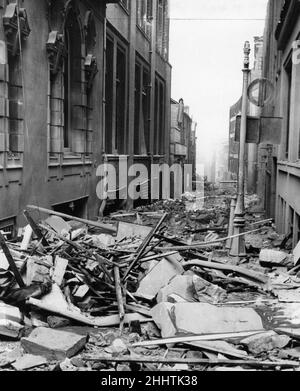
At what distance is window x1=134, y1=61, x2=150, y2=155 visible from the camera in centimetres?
2405

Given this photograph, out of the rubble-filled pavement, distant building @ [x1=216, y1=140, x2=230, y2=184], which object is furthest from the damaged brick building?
distant building @ [x1=216, y1=140, x2=230, y2=184]

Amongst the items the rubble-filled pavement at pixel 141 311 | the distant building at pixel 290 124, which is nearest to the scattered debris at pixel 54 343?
the rubble-filled pavement at pixel 141 311

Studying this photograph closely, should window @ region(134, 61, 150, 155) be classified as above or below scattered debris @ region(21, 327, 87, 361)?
above

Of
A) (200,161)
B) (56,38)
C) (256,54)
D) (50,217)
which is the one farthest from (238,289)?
(200,161)

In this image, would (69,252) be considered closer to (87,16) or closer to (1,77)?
(1,77)

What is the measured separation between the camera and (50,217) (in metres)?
11.9

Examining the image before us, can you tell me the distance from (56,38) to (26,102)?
2.08 meters

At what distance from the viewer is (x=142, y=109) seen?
82.3 feet

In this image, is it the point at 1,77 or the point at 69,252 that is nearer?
the point at 69,252

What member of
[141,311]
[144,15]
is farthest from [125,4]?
[141,311]

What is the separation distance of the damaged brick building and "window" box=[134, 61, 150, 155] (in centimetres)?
5

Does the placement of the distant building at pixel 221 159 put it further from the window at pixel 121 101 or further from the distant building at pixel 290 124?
the distant building at pixel 290 124

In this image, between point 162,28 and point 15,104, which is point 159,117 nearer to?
point 162,28

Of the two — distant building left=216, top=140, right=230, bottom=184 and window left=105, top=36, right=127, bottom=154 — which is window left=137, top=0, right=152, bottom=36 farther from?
distant building left=216, top=140, right=230, bottom=184
